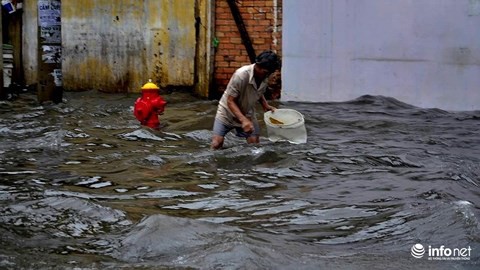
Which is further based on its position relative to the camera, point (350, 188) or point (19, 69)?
point (19, 69)

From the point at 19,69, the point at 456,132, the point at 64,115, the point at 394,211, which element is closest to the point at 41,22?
the point at 64,115

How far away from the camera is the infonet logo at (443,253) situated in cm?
457

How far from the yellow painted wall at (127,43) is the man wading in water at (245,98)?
195 inches

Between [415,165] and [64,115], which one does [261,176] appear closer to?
[415,165]

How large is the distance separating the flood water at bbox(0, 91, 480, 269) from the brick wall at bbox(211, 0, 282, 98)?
203 cm

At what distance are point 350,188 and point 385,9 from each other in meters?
5.83

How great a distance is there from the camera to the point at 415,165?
7.88 m

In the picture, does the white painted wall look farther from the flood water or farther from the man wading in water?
the man wading in water

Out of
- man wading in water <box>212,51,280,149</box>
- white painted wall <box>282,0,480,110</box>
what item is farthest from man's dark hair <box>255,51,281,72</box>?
white painted wall <box>282,0,480,110</box>

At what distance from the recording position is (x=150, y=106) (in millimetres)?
9477

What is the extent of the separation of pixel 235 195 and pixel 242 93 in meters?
1.95

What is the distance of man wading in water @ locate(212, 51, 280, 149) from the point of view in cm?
780

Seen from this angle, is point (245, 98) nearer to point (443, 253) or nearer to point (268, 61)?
point (268, 61)

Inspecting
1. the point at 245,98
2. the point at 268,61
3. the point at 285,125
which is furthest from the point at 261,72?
the point at 285,125
